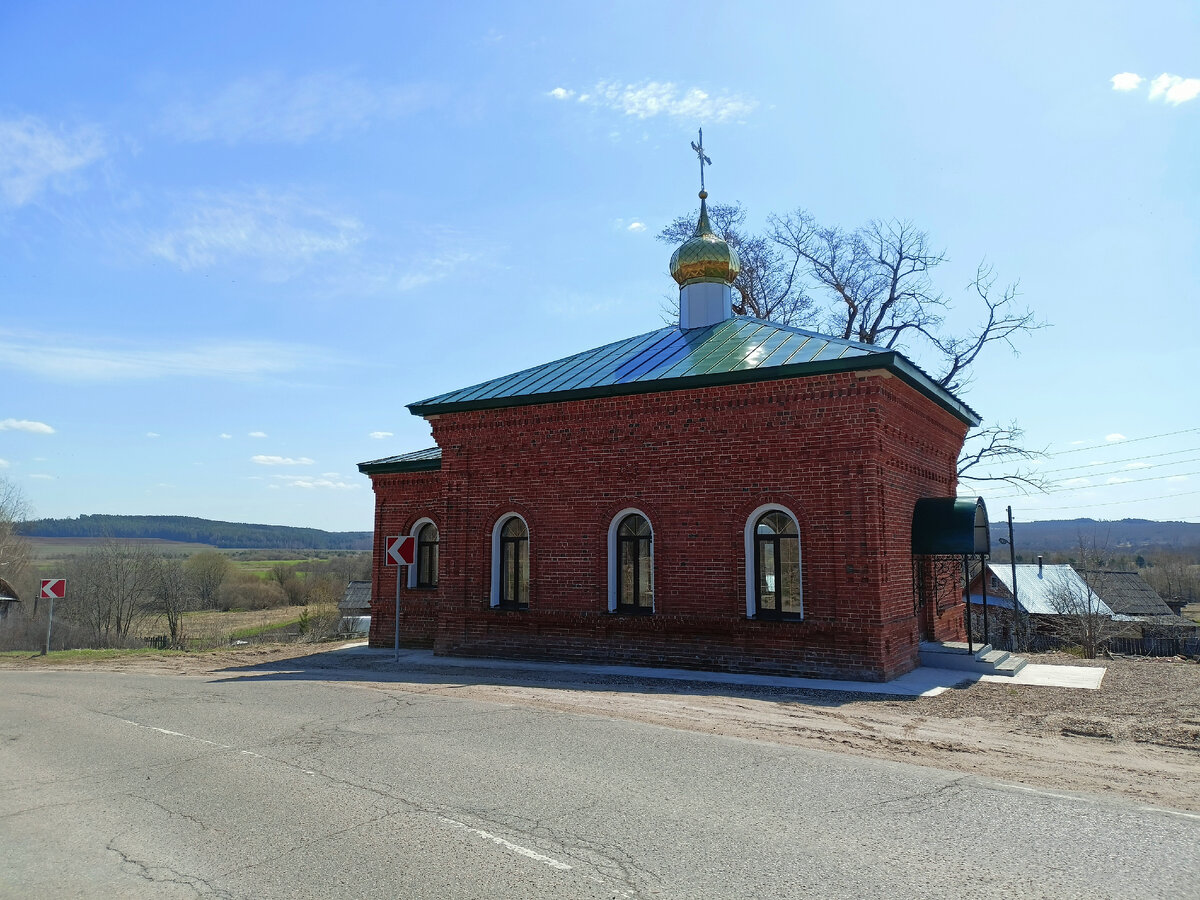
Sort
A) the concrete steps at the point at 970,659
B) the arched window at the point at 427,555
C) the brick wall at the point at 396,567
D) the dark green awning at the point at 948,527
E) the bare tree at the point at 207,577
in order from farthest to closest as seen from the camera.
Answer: the bare tree at the point at 207,577, the arched window at the point at 427,555, the brick wall at the point at 396,567, the dark green awning at the point at 948,527, the concrete steps at the point at 970,659

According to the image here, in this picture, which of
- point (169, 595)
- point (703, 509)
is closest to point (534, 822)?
point (703, 509)

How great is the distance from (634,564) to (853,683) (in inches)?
158

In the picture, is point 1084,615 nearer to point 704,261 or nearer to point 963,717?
point 704,261

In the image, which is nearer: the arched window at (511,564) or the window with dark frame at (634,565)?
the window with dark frame at (634,565)

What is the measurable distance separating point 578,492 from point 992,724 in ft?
23.7

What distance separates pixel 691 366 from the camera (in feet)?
42.4

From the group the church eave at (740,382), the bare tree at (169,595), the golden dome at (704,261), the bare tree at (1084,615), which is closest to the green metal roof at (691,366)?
the church eave at (740,382)

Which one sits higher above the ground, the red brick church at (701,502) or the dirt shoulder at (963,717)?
the red brick church at (701,502)

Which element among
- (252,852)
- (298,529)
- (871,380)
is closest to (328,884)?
(252,852)

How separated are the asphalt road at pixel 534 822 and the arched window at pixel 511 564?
→ 6.50 meters

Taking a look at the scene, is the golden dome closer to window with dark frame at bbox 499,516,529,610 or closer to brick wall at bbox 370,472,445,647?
window with dark frame at bbox 499,516,529,610

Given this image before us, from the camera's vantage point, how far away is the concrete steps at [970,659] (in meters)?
11.9

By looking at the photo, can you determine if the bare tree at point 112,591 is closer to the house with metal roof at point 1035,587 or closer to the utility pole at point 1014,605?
the utility pole at point 1014,605

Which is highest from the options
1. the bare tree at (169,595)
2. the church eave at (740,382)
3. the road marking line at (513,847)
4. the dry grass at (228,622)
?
the church eave at (740,382)
